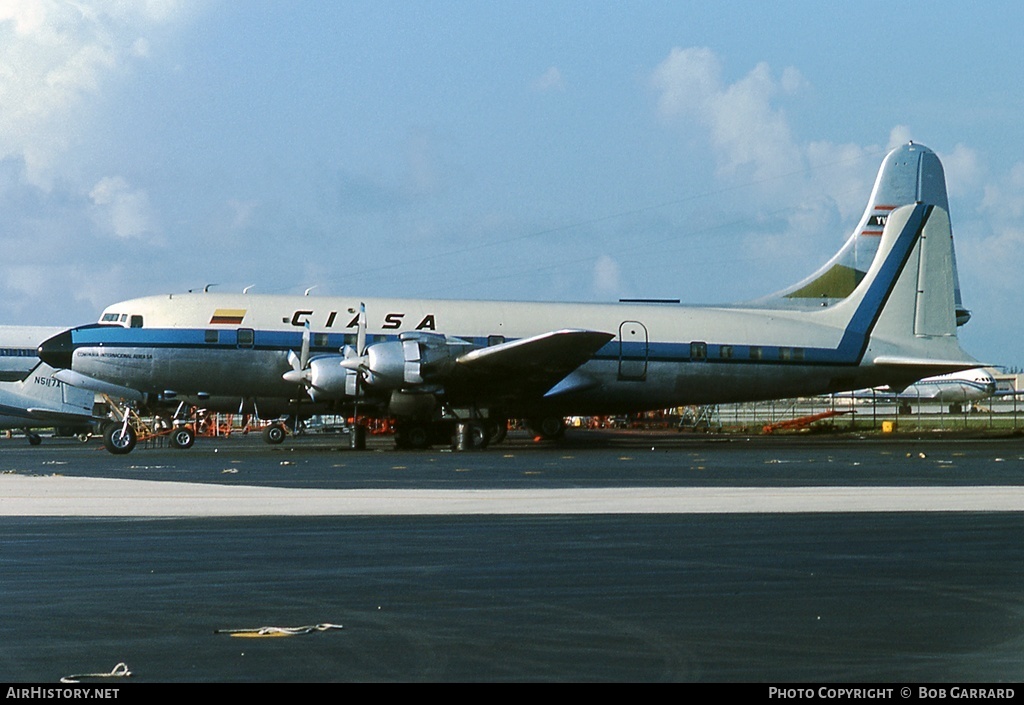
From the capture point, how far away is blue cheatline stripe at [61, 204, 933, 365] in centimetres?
4075

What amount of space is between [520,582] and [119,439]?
30960 mm

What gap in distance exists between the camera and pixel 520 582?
11.0 m

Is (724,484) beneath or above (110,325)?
beneath

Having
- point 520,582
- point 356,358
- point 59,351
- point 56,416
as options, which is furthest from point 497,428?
point 520,582

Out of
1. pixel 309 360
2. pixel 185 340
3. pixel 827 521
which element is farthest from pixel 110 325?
pixel 827 521

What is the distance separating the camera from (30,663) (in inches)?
289

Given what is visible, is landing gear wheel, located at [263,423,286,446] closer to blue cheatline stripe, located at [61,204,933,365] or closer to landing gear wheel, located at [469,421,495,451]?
blue cheatline stripe, located at [61,204,933,365]

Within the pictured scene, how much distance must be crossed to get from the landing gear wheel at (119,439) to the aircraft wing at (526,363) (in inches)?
396

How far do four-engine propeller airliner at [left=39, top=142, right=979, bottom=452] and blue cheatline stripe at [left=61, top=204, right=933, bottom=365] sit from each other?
5cm

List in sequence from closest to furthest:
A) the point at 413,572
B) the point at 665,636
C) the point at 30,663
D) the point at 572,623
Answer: the point at 30,663 → the point at 665,636 → the point at 572,623 → the point at 413,572

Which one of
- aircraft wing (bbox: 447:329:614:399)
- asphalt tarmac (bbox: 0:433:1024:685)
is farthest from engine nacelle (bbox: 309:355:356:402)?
asphalt tarmac (bbox: 0:433:1024:685)

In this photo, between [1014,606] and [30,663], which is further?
[1014,606]
